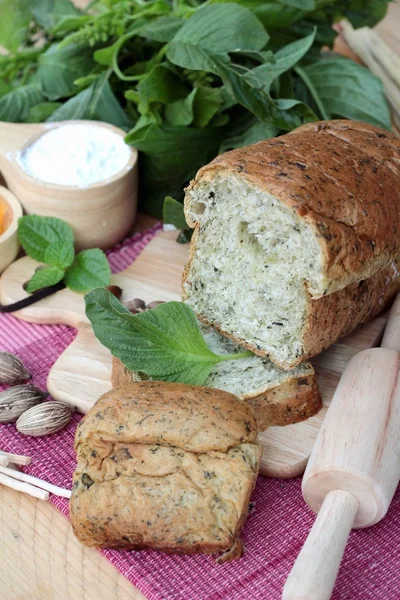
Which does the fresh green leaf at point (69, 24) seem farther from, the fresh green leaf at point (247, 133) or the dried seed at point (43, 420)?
the dried seed at point (43, 420)

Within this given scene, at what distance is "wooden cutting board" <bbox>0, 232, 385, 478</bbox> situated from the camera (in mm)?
2432

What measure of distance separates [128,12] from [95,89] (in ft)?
1.31

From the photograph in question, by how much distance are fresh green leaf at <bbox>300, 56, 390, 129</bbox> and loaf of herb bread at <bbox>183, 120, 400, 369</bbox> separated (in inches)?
28.2

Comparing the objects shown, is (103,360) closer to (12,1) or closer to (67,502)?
(67,502)

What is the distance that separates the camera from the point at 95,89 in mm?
3742

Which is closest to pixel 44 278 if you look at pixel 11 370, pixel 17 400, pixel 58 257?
pixel 58 257

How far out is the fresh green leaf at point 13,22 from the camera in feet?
13.1

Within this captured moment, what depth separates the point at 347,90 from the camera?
3.57 metres

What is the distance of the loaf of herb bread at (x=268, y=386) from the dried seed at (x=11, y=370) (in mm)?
374

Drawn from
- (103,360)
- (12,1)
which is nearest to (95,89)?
(12,1)

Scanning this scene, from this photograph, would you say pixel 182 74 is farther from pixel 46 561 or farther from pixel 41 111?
pixel 46 561

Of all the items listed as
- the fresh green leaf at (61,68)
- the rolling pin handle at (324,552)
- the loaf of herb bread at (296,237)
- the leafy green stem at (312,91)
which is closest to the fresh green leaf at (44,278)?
the loaf of herb bread at (296,237)

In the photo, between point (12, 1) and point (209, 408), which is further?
point (12, 1)

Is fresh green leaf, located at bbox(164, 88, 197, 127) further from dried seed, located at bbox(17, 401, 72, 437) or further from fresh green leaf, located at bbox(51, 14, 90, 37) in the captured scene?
dried seed, located at bbox(17, 401, 72, 437)
